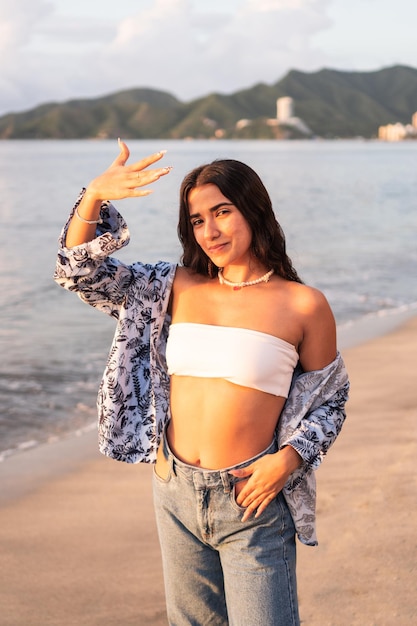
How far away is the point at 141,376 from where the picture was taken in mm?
2674

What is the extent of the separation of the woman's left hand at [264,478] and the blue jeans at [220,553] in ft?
0.09

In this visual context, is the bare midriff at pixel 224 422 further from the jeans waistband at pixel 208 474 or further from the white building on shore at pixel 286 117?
the white building on shore at pixel 286 117

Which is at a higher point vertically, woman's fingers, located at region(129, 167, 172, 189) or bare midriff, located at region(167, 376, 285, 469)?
woman's fingers, located at region(129, 167, 172, 189)

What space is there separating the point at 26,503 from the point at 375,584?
98.3 inches

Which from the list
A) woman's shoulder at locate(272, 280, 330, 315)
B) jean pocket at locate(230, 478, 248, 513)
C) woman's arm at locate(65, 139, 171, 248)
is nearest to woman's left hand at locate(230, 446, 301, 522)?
jean pocket at locate(230, 478, 248, 513)

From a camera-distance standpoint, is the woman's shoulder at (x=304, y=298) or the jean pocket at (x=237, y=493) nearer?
the jean pocket at (x=237, y=493)

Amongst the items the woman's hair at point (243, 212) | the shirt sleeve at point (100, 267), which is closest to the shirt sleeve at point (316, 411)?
the woman's hair at point (243, 212)

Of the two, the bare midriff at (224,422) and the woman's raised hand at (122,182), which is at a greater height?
the woman's raised hand at (122,182)

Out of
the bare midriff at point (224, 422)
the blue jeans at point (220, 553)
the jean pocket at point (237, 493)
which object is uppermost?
the bare midriff at point (224, 422)

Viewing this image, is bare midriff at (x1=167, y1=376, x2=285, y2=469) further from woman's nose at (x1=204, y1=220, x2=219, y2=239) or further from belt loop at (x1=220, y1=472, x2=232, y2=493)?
woman's nose at (x1=204, y1=220, x2=219, y2=239)

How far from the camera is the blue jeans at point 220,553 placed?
93.8 inches

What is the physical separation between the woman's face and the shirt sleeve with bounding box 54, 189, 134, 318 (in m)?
0.24

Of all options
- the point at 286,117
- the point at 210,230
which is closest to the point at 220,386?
the point at 210,230

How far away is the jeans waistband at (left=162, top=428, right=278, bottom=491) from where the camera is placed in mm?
2426
